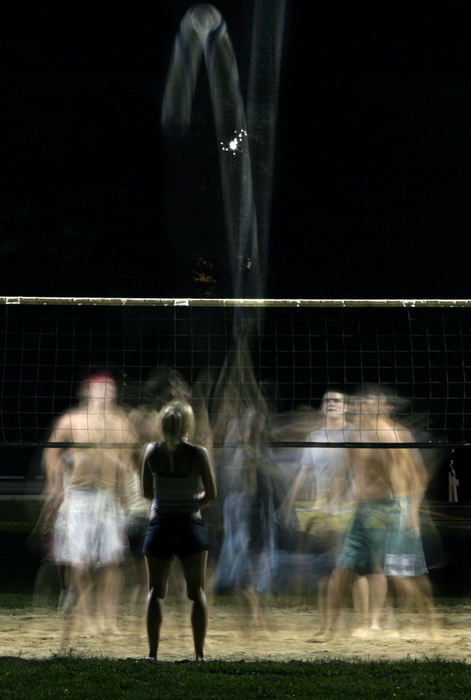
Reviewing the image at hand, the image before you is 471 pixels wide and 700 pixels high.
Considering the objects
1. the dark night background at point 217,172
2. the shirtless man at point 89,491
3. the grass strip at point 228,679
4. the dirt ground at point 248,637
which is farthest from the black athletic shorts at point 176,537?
the dark night background at point 217,172

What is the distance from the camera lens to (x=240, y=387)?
26.3ft

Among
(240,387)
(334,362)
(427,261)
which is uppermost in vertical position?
(427,261)

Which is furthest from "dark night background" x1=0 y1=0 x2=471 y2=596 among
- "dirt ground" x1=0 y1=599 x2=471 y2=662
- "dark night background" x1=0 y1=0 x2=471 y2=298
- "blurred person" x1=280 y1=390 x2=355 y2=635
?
"blurred person" x1=280 y1=390 x2=355 y2=635

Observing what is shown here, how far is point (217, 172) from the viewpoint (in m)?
18.6

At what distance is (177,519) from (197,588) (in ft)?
1.25

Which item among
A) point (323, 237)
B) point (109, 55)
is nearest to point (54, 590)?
point (323, 237)

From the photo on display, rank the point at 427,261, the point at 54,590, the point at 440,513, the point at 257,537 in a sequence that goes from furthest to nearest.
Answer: the point at 427,261 → the point at 440,513 → the point at 54,590 → the point at 257,537

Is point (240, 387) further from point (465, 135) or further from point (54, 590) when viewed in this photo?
point (465, 135)

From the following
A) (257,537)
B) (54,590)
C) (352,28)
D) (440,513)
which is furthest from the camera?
(352,28)

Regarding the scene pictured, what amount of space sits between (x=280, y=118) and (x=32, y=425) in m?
7.44

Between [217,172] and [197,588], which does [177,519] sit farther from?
[217,172]

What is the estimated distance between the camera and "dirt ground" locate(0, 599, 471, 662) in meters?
5.91

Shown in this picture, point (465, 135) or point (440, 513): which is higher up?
point (465, 135)

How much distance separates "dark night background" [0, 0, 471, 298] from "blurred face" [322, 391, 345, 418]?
10453 millimetres
